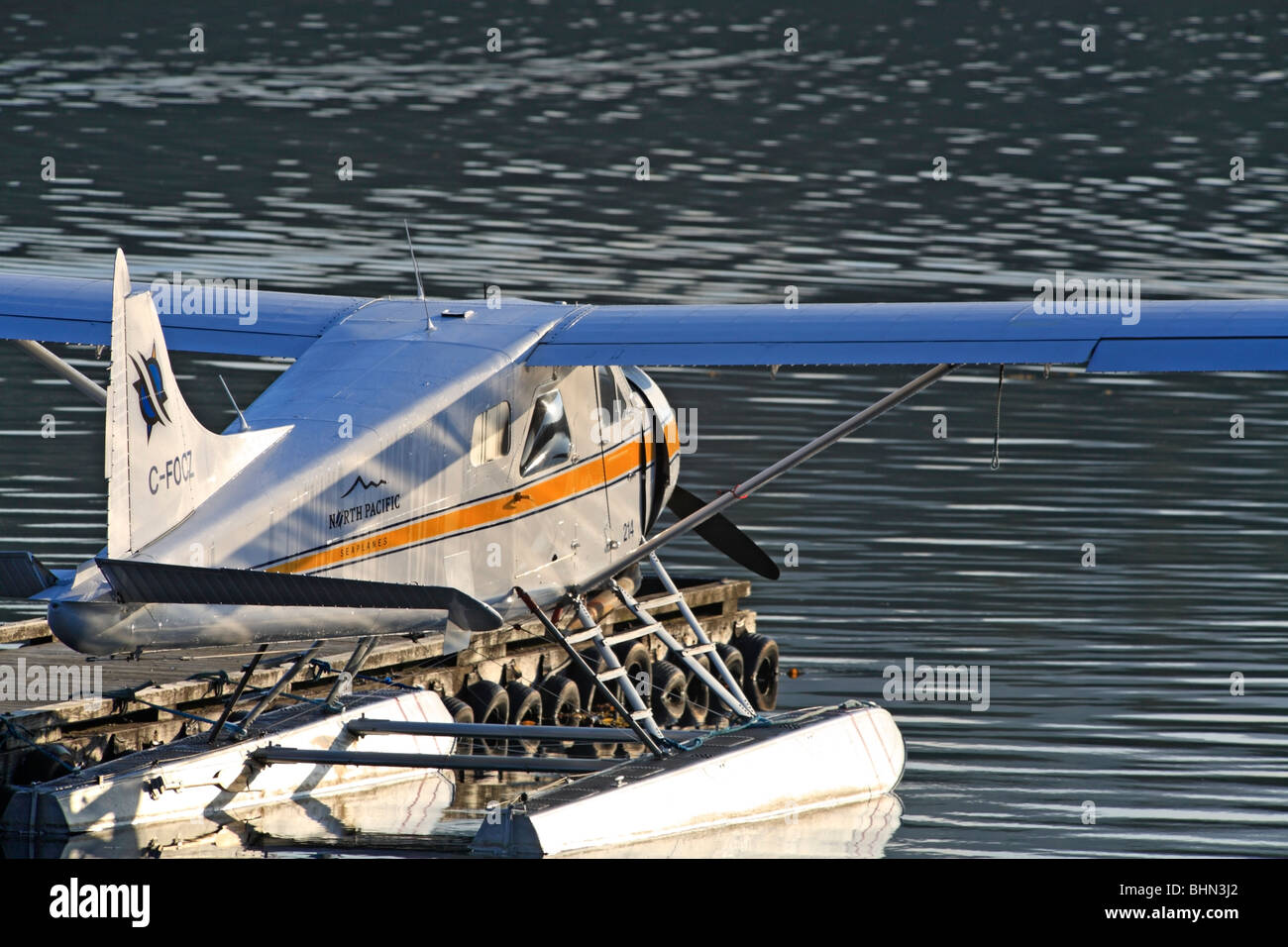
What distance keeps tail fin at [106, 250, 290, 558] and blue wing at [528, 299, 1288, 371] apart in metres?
2.82

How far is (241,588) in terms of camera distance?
29.8 feet

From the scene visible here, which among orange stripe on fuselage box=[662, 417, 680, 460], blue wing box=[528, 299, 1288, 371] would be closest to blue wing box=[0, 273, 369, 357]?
blue wing box=[528, 299, 1288, 371]

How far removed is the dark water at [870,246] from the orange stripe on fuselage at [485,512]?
2.77m

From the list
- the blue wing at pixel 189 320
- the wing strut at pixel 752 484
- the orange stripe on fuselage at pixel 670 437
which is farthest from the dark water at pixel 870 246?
the blue wing at pixel 189 320

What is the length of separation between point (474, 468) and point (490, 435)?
26cm

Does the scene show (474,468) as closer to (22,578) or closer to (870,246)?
(22,578)

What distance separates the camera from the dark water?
16.0 metres

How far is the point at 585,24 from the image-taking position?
78.2m

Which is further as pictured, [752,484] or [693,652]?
[693,652]

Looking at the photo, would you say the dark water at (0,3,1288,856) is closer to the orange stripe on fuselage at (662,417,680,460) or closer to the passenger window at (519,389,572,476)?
the orange stripe on fuselage at (662,417,680,460)

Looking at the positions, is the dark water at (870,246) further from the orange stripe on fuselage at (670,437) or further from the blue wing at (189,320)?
the blue wing at (189,320)

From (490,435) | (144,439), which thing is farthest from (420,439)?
(144,439)

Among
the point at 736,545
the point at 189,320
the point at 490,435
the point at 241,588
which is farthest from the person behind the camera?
the point at 736,545

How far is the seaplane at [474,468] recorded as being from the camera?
9.23 m
